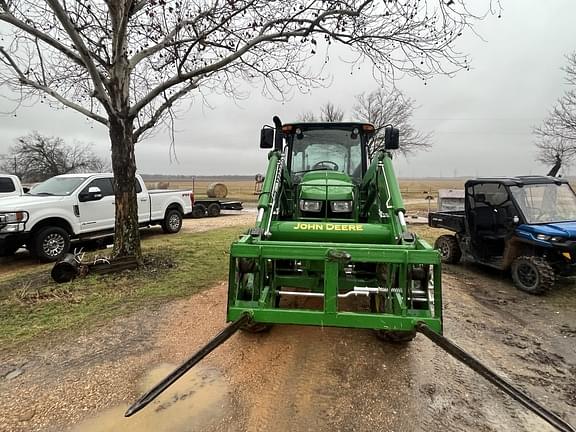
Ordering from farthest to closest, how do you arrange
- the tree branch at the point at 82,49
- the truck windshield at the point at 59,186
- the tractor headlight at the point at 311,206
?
the truck windshield at the point at 59,186, the tree branch at the point at 82,49, the tractor headlight at the point at 311,206

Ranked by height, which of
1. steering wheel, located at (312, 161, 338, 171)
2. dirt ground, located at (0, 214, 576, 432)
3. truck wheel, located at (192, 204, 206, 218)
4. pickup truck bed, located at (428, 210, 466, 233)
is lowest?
dirt ground, located at (0, 214, 576, 432)

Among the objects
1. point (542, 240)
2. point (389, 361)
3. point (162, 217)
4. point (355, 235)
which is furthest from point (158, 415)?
point (162, 217)

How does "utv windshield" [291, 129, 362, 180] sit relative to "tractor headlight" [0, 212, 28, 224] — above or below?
above

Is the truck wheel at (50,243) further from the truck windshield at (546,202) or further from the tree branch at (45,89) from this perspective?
the truck windshield at (546,202)

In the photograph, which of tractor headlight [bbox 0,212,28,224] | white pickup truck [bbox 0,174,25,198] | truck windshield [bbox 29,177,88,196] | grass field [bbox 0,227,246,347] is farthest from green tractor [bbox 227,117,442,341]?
white pickup truck [bbox 0,174,25,198]

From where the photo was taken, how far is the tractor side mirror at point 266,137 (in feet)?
16.9

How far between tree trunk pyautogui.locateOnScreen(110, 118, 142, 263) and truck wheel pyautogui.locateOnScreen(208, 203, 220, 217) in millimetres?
12171

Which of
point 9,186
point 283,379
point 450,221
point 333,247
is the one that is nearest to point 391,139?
point 333,247

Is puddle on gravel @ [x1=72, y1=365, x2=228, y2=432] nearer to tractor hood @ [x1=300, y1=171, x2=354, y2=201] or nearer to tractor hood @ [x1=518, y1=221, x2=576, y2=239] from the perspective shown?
tractor hood @ [x1=300, y1=171, x2=354, y2=201]

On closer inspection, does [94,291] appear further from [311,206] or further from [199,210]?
[199,210]

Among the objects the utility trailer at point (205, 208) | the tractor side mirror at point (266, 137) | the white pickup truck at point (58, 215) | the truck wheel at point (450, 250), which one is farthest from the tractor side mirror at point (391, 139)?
the utility trailer at point (205, 208)

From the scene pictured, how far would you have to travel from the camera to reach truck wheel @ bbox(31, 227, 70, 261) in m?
8.15

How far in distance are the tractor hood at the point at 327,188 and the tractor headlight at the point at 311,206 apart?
2.1 inches

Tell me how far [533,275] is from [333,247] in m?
4.83
